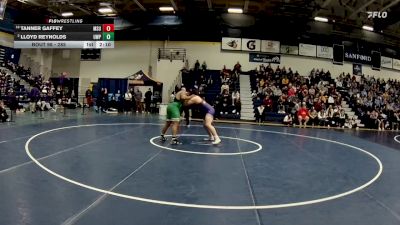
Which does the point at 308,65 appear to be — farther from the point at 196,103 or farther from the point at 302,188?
the point at 302,188

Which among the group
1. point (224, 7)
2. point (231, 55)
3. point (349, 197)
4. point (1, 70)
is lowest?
point (349, 197)

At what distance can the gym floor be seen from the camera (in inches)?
155

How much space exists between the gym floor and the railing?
51.7ft

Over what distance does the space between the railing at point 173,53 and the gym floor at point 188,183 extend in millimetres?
15750

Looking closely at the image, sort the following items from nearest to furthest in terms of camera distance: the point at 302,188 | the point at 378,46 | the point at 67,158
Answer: the point at 302,188, the point at 67,158, the point at 378,46

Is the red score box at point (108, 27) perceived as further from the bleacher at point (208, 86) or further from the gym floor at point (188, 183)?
the bleacher at point (208, 86)

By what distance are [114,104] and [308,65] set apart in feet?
47.5

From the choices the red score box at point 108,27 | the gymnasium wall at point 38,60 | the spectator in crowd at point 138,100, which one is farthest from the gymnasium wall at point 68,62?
the red score box at point 108,27

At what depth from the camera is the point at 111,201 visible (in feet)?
14.2

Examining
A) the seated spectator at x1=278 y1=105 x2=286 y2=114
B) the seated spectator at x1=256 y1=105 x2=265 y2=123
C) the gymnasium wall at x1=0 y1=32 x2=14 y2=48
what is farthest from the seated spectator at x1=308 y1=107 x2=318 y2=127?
the gymnasium wall at x1=0 y1=32 x2=14 y2=48

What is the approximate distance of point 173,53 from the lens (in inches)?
969

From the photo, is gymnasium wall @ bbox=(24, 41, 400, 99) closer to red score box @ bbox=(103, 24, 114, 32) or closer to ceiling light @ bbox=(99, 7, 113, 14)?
ceiling light @ bbox=(99, 7, 113, 14)

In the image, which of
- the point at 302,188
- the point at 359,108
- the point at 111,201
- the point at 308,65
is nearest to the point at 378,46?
the point at 308,65

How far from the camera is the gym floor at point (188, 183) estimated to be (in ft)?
13.0
